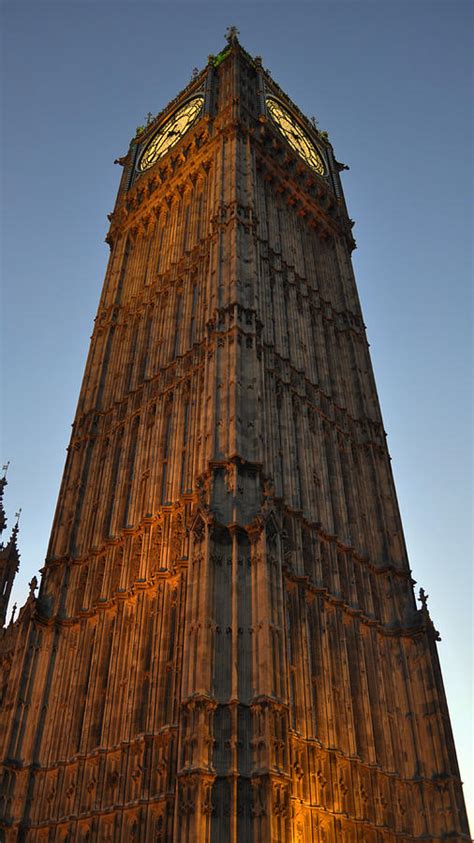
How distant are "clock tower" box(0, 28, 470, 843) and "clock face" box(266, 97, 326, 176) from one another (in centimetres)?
751

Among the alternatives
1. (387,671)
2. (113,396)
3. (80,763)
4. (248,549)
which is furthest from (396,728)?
(113,396)

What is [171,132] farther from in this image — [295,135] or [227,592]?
[227,592]

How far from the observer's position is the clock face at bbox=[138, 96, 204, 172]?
46.4 meters

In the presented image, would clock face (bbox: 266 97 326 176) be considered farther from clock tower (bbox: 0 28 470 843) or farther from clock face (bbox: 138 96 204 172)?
clock tower (bbox: 0 28 470 843)

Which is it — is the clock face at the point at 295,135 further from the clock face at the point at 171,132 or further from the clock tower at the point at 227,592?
the clock tower at the point at 227,592


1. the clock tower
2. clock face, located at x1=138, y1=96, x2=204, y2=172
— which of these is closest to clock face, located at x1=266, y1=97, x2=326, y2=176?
clock face, located at x1=138, y1=96, x2=204, y2=172

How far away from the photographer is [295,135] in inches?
1905

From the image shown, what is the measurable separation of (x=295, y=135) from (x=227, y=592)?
36.0 metres

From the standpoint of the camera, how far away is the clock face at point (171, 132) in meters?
46.4

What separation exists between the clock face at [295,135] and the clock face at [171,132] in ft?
15.1

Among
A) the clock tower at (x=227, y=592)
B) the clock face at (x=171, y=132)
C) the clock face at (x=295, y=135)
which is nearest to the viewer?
the clock tower at (x=227, y=592)

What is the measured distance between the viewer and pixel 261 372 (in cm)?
2839

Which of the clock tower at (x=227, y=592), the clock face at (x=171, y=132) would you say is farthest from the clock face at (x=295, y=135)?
the clock tower at (x=227, y=592)

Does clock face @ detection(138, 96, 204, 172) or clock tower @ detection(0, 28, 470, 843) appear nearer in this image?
clock tower @ detection(0, 28, 470, 843)
